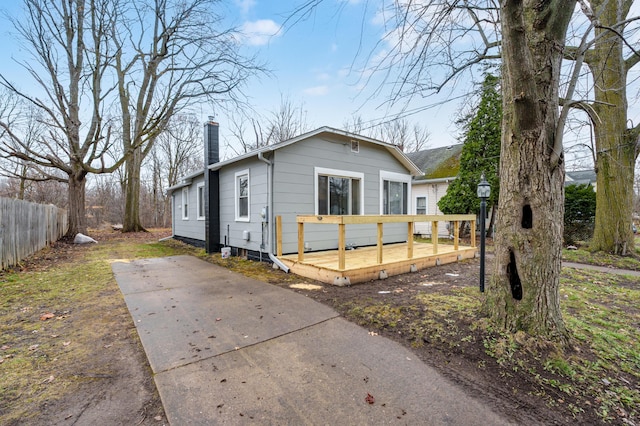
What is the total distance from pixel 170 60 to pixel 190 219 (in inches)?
281

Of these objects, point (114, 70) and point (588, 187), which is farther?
point (114, 70)

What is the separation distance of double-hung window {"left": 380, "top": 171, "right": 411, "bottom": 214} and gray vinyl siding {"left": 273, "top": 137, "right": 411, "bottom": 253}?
28 centimetres

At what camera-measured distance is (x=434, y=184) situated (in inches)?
563

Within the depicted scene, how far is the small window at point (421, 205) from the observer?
1475 cm

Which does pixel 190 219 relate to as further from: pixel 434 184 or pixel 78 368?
pixel 434 184

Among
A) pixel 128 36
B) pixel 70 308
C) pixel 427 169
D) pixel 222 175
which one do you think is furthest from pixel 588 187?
pixel 128 36

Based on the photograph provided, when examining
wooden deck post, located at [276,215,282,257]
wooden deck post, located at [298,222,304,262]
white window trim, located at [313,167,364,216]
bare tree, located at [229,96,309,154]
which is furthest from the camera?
bare tree, located at [229,96,309,154]

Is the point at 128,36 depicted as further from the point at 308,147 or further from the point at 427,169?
the point at 427,169

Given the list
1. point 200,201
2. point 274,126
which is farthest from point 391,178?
point 274,126

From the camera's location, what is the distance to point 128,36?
11.6 metres

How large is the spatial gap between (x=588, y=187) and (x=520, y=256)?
34.3ft

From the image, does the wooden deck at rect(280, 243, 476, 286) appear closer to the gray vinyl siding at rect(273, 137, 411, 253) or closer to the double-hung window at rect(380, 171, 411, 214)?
the gray vinyl siding at rect(273, 137, 411, 253)

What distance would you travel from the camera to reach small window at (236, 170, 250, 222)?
25.3 ft

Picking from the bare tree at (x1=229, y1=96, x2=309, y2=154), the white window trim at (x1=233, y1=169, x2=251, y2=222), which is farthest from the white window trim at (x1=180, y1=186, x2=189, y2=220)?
the bare tree at (x1=229, y1=96, x2=309, y2=154)
